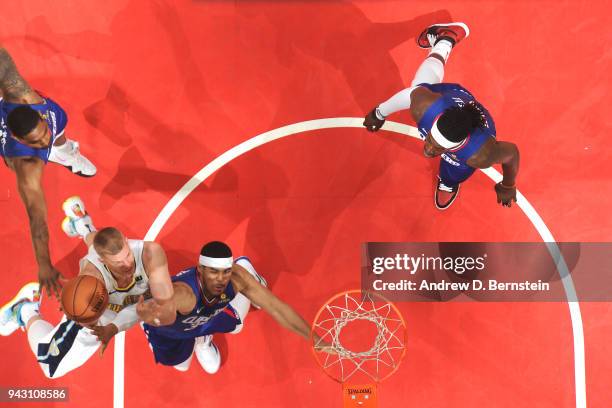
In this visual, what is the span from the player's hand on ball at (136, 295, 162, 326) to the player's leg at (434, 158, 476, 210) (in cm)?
303

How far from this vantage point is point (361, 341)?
18.7 feet

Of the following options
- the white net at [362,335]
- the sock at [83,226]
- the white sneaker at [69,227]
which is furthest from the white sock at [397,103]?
the white sneaker at [69,227]

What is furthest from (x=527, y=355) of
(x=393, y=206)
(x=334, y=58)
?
(x=334, y=58)

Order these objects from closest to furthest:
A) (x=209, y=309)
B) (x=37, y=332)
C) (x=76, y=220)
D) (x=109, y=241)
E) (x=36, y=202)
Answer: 1. (x=109, y=241)
2. (x=209, y=309)
3. (x=36, y=202)
4. (x=37, y=332)
5. (x=76, y=220)

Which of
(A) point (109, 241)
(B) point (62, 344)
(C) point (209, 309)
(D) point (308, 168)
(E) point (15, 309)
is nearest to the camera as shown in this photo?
(A) point (109, 241)

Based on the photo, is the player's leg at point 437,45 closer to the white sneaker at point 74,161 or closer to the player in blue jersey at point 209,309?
the player in blue jersey at point 209,309

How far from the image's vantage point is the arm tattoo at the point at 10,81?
15.8ft

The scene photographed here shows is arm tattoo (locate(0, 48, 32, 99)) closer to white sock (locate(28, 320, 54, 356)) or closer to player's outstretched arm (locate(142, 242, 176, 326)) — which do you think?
player's outstretched arm (locate(142, 242, 176, 326))

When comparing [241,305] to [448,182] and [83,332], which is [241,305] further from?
[448,182]

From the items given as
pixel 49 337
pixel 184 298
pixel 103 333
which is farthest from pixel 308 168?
Result: pixel 49 337

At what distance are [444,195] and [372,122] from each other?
108 cm

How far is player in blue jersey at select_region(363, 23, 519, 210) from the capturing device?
462 cm

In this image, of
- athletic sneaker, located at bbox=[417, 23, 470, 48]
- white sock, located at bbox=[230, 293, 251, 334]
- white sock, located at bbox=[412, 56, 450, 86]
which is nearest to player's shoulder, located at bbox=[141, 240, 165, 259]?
white sock, located at bbox=[230, 293, 251, 334]

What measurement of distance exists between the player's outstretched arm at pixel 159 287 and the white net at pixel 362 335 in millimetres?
1627
